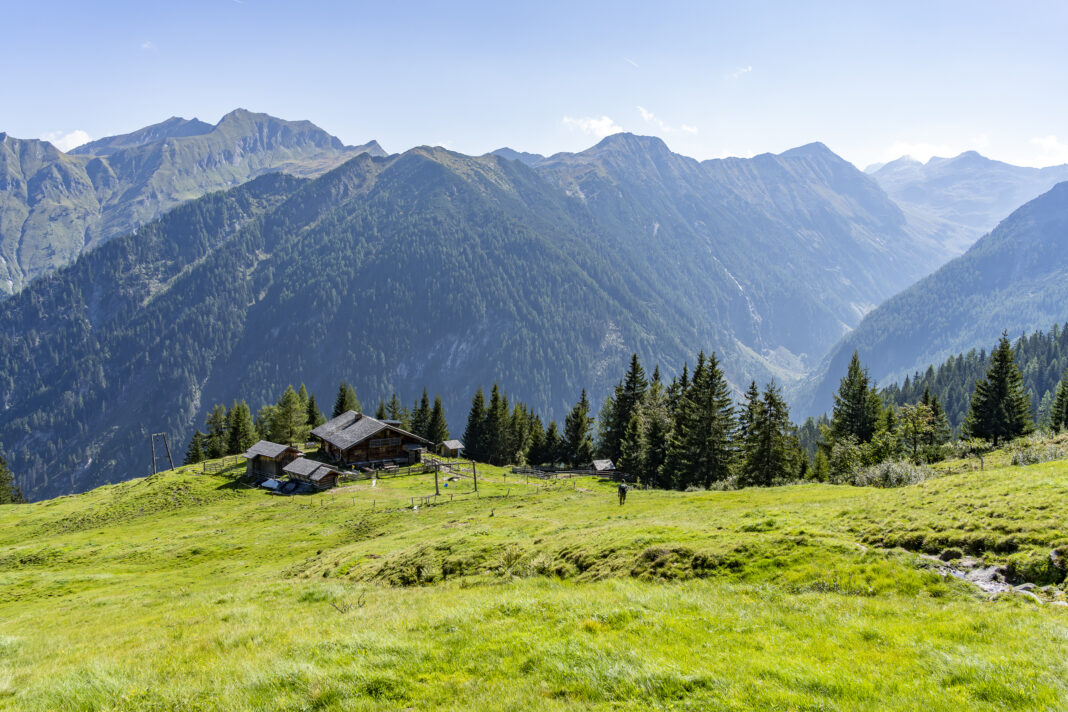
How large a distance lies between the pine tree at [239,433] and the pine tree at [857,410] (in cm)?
10779

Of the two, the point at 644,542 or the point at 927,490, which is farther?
the point at 927,490

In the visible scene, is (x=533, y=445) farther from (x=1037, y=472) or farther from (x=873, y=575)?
(x=873, y=575)

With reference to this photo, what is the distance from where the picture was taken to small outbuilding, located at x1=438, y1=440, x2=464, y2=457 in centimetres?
11050

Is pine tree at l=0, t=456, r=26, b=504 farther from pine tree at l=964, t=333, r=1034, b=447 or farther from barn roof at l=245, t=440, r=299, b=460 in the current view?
pine tree at l=964, t=333, r=1034, b=447

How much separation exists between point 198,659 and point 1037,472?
36.5 m

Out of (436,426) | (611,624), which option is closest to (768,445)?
(611,624)

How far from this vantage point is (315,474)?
7838cm

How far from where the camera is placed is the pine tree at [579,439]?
101812 millimetres

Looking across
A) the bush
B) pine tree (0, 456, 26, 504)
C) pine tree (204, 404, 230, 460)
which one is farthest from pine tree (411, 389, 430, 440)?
the bush

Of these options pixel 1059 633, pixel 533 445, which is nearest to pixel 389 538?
pixel 1059 633

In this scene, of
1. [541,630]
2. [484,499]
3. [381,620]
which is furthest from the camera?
[484,499]

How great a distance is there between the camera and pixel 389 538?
40688mm

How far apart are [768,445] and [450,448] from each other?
214ft

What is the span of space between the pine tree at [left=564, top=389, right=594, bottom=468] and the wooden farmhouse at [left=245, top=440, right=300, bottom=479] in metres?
A: 48.5
